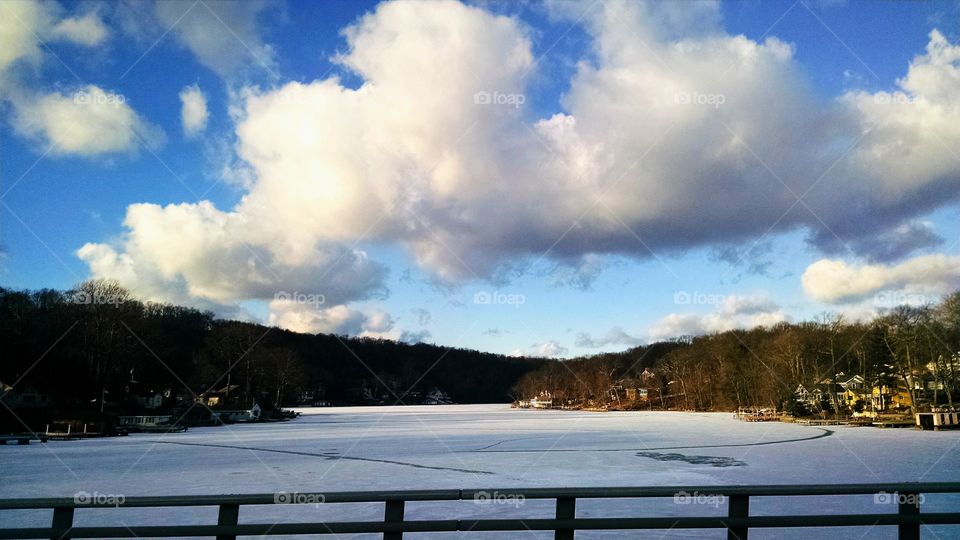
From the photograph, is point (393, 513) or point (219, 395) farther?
point (219, 395)

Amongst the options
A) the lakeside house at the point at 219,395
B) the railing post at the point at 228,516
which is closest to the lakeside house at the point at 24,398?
the lakeside house at the point at 219,395

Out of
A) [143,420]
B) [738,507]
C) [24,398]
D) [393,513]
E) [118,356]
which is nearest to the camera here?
[393,513]

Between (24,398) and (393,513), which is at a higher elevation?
(393,513)

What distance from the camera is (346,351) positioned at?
601ft

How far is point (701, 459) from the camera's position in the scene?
2134 centimetres

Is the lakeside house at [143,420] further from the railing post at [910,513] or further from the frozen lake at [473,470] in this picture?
the railing post at [910,513]

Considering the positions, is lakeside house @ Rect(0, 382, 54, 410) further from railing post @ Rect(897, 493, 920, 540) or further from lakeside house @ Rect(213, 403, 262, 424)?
railing post @ Rect(897, 493, 920, 540)

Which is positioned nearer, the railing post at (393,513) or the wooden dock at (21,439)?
the railing post at (393,513)

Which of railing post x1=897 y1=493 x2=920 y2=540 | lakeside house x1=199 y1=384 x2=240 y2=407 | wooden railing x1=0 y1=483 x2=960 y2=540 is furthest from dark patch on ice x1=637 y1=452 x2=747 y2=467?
lakeside house x1=199 y1=384 x2=240 y2=407

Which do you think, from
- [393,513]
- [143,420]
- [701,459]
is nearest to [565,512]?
[393,513]

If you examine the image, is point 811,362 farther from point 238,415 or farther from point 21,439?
point 21,439

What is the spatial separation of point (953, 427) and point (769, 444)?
983 inches

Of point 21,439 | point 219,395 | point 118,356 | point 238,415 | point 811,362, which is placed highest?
point 811,362

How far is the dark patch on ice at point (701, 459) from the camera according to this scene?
19812 mm
